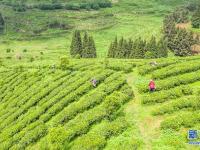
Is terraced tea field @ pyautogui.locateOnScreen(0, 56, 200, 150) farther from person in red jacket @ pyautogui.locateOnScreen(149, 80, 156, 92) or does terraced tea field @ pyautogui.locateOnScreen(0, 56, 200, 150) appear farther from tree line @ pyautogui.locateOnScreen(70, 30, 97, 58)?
tree line @ pyautogui.locateOnScreen(70, 30, 97, 58)

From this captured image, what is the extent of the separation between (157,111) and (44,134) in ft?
45.7

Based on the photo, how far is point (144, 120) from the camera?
130ft

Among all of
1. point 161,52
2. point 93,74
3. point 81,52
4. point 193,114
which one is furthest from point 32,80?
point 81,52

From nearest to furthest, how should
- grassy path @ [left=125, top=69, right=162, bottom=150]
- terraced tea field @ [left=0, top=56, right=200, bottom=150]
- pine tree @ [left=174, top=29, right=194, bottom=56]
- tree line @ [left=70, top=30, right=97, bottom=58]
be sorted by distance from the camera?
grassy path @ [left=125, top=69, right=162, bottom=150], terraced tea field @ [left=0, top=56, right=200, bottom=150], tree line @ [left=70, top=30, right=97, bottom=58], pine tree @ [left=174, top=29, right=194, bottom=56]

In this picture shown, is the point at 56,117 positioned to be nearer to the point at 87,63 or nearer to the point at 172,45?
the point at 87,63

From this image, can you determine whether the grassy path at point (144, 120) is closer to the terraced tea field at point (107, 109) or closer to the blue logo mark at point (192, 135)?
the terraced tea field at point (107, 109)

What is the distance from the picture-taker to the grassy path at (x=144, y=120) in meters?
36.4

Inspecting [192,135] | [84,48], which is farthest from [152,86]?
[84,48]

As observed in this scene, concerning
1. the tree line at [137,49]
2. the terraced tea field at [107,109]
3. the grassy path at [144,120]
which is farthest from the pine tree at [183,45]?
the grassy path at [144,120]

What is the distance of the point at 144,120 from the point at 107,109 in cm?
446

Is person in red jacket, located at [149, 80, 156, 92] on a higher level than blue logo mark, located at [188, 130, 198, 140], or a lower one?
higher

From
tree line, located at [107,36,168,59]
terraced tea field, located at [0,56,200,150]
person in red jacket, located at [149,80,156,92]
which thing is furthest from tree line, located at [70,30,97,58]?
person in red jacket, located at [149,80,156,92]

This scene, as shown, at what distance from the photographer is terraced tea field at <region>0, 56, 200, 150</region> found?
36.6m

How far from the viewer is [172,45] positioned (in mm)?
172125
